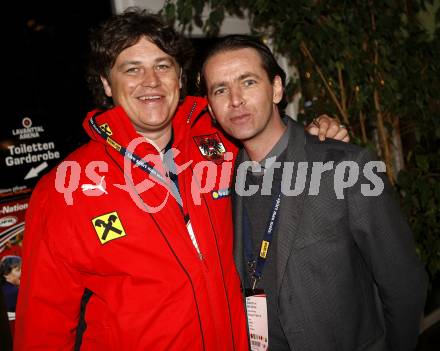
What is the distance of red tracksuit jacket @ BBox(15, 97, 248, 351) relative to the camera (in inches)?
60.0

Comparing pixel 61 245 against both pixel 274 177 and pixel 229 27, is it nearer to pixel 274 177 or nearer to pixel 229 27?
pixel 274 177

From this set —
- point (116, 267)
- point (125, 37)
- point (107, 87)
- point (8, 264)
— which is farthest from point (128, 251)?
point (8, 264)

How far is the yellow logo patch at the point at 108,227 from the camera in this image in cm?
153

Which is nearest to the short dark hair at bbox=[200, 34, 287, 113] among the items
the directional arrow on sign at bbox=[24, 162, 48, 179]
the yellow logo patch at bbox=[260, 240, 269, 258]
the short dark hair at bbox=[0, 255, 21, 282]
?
the yellow logo patch at bbox=[260, 240, 269, 258]

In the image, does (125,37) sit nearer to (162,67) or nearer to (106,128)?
(162,67)

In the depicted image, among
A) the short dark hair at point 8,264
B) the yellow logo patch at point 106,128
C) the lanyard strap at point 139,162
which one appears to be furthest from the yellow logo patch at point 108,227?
the short dark hair at point 8,264

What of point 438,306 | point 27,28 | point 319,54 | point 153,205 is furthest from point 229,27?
point 438,306

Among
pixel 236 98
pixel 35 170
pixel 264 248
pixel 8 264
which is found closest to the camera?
pixel 264 248

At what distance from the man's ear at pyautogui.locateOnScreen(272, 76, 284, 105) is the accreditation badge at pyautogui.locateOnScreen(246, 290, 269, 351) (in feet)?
2.92

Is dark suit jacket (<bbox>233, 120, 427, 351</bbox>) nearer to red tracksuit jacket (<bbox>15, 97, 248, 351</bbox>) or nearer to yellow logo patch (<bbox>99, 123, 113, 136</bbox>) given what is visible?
red tracksuit jacket (<bbox>15, 97, 248, 351</bbox>)

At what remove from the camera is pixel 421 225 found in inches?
124

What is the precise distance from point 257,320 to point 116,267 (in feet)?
2.06

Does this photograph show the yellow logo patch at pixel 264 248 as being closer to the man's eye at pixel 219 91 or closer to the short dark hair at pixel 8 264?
the man's eye at pixel 219 91

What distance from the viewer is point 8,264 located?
2.25 meters
